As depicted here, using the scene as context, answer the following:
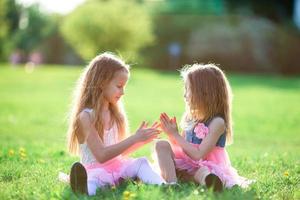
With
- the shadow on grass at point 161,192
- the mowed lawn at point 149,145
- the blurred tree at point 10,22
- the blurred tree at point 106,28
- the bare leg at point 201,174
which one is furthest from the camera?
the blurred tree at point 10,22

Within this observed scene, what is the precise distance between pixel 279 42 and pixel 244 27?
227cm

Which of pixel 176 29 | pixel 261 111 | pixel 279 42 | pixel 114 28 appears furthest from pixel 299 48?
pixel 261 111

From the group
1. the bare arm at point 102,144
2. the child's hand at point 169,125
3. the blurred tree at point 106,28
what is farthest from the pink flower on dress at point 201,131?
the blurred tree at point 106,28

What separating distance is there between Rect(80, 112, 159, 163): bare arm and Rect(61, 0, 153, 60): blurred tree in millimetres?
25271

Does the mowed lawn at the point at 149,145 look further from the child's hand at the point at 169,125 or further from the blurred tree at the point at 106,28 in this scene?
the blurred tree at the point at 106,28

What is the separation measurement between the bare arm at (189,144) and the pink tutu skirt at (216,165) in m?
0.14

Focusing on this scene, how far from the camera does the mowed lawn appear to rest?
16.6 feet

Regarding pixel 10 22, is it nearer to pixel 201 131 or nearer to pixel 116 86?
pixel 116 86

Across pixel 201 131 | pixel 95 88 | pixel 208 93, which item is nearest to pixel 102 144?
pixel 95 88

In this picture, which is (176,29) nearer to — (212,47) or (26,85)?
(212,47)

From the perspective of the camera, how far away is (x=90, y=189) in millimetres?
4988

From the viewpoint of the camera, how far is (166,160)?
17.2 feet

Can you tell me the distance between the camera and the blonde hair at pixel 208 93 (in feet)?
17.7

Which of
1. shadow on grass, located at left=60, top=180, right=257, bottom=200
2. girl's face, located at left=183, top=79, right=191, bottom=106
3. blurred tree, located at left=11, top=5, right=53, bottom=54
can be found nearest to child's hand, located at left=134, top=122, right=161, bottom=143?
shadow on grass, located at left=60, top=180, right=257, bottom=200
